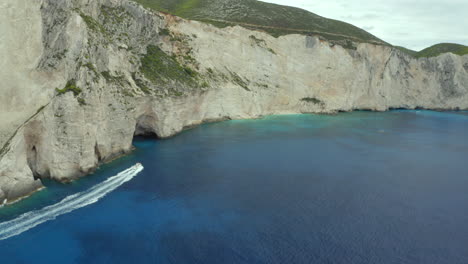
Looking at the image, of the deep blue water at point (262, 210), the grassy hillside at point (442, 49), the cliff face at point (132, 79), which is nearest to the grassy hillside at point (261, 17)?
the cliff face at point (132, 79)

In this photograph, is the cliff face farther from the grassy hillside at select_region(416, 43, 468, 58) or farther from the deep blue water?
the grassy hillside at select_region(416, 43, 468, 58)

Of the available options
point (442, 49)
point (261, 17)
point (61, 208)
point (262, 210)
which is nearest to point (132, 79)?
point (61, 208)

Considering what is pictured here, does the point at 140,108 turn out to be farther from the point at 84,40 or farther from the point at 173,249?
the point at 173,249

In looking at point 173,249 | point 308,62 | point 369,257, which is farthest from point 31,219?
point 308,62

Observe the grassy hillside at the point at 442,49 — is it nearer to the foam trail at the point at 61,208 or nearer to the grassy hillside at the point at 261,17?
the grassy hillside at the point at 261,17

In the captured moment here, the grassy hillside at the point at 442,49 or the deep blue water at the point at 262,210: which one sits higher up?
the grassy hillside at the point at 442,49

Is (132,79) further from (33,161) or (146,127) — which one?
(33,161)

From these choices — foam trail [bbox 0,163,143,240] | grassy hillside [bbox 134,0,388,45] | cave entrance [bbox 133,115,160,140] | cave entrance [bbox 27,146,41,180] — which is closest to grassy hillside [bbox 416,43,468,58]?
grassy hillside [bbox 134,0,388,45]

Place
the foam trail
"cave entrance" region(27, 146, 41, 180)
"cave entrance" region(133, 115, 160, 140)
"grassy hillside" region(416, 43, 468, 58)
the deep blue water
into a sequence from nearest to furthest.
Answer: the deep blue water < the foam trail < "cave entrance" region(27, 146, 41, 180) < "cave entrance" region(133, 115, 160, 140) < "grassy hillside" region(416, 43, 468, 58)
